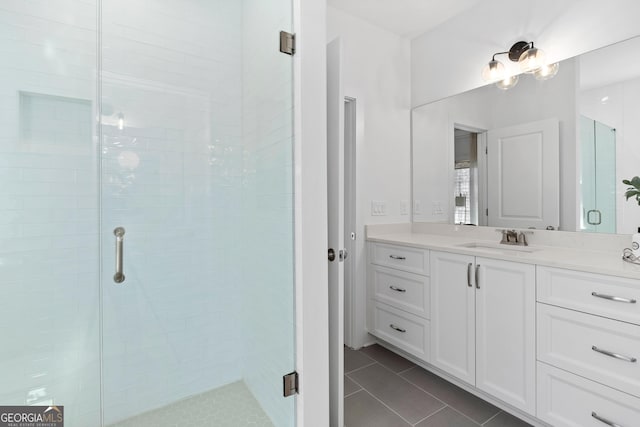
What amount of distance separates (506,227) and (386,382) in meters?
1.38

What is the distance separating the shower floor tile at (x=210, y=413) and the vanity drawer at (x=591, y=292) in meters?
1.49

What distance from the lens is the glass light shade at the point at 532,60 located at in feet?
6.42

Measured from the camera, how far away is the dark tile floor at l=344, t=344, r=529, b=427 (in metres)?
1.60

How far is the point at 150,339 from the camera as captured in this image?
173 cm

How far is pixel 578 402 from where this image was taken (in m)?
1.31

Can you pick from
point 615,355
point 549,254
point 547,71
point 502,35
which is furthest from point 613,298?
point 502,35

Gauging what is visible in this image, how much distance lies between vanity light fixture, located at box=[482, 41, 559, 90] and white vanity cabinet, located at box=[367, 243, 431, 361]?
53.7 inches

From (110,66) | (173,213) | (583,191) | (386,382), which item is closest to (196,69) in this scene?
(110,66)

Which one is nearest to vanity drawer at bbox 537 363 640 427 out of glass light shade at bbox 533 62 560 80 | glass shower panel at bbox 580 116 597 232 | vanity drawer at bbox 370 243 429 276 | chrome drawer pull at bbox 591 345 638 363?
chrome drawer pull at bbox 591 345 638 363

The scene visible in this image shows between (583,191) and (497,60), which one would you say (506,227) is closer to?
(583,191)

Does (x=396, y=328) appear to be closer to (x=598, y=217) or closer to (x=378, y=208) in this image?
(x=378, y=208)

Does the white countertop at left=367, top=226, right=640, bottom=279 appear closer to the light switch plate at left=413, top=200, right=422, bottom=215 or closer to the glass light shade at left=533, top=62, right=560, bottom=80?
the light switch plate at left=413, top=200, right=422, bottom=215

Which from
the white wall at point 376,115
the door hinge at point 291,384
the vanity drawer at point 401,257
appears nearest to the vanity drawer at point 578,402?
the vanity drawer at point 401,257

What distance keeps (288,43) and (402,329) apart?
6.49 feet
